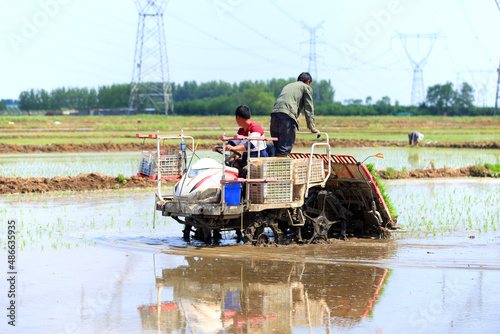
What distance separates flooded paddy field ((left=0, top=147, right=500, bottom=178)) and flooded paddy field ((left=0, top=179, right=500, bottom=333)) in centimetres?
902

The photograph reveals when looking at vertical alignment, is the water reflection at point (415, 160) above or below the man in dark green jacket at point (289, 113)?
below

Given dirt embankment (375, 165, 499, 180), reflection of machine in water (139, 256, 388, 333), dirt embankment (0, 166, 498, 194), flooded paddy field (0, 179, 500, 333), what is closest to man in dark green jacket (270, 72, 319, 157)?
flooded paddy field (0, 179, 500, 333)

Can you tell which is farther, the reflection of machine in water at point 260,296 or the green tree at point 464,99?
the green tree at point 464,99

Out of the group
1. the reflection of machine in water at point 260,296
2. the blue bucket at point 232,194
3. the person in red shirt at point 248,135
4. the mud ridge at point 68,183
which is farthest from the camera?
the mud ridge at point 68,183

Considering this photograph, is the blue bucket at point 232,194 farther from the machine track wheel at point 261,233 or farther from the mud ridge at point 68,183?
the mud ridge at point 68,183

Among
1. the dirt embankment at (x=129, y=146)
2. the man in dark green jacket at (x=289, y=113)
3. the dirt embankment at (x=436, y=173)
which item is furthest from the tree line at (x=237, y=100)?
the man in dark green jacket at (x=289, y=113)

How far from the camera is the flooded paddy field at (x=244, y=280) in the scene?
659 centimetres

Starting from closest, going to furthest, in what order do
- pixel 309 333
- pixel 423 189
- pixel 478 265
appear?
pixel 309 333 < pixel 478 265 < pixel 423 189

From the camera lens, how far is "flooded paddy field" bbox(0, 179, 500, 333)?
259 inches

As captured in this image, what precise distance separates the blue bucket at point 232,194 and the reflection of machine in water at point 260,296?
0.90 meters

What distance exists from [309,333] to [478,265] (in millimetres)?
4132

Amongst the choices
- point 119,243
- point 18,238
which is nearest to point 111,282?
point 119,243

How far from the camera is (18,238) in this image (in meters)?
11.0

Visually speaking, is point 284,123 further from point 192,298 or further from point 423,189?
point 423,189
